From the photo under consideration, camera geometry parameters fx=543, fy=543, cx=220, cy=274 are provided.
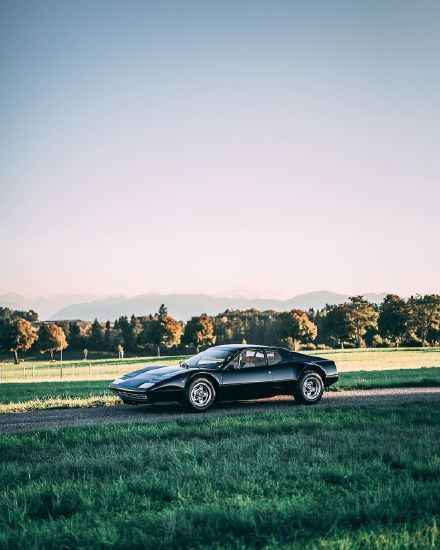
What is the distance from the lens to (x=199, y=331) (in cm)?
7256

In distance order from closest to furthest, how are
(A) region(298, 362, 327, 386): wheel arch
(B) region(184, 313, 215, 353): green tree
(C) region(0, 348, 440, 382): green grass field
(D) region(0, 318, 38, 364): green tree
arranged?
(A) region(298, 362, 327, 386): wheel arch, (C) region(0, 348, 440, 382): green grass field, (D) region(0, 318, 38, 364): green tree, (B) region(184, 313, 215, 353): green tree

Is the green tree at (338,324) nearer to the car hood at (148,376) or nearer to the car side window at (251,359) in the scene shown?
the car side window at (251,359)

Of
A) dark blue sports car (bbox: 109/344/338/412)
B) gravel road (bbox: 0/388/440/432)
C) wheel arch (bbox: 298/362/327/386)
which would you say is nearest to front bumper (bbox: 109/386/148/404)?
dark blue sports car (bbox: 109/344/338/412)

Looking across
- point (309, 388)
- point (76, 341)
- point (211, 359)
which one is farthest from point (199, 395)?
point (76, 341)

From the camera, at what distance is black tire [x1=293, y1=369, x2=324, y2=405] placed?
37.4ft

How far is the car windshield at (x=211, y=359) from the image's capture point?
35.9 feet

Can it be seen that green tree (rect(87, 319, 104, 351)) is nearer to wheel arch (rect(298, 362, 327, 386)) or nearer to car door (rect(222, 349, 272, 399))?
wheel arch (rect(298, 362, 327, 386))

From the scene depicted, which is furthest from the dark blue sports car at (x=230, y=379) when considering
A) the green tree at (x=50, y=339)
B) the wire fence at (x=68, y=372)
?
the green tree at (x=50, y=339)

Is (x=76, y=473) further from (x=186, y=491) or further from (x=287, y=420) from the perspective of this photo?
(x=287, y=420)

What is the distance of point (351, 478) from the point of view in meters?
5.36

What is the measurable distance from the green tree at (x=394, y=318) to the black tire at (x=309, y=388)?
6938 cm

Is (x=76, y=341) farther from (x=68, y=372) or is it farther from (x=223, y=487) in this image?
(x=223, y=487)

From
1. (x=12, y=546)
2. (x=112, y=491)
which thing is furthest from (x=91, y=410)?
(x=12, y=546)

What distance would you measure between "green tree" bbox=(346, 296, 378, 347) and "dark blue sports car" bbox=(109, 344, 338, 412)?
70.7 m
